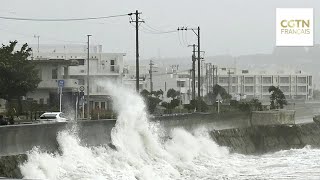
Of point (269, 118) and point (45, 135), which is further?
point (269, 118)

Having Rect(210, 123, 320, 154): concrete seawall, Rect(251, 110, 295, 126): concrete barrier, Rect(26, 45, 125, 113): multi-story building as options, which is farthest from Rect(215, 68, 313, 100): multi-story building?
Rect(251, 110, 295, 126): concrete barrier

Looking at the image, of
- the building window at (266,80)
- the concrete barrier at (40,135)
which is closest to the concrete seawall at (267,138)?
the concrete barrier at (40,135)

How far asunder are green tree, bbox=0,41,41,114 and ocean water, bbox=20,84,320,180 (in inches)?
770

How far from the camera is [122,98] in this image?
33062 mm

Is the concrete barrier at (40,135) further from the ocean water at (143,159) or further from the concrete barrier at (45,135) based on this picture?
the ocean water at (143,159)

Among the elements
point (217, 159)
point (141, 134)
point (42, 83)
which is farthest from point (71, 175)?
point (42, 83)

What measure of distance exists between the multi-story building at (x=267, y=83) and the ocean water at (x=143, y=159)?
138391 mm

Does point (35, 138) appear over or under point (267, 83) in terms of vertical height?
over

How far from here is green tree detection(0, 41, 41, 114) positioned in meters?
53.4

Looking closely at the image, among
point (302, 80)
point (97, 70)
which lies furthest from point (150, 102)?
point (302, 80)

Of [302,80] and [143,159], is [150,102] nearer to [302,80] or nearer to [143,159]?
[143,159]

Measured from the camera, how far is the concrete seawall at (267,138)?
4753 cm

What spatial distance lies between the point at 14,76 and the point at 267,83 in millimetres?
134813

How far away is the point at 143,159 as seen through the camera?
2655 cm
